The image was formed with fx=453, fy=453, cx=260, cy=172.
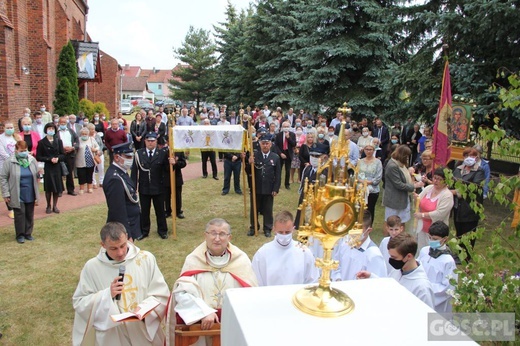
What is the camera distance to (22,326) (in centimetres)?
583

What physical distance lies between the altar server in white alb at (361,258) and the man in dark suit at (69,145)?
924 cm

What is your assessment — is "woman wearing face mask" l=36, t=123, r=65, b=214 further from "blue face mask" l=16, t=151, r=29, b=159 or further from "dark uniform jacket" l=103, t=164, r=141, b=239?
"dark uniform jacket" l=103, t=164, r=141, b=239

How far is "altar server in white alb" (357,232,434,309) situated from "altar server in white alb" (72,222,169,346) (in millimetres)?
2000

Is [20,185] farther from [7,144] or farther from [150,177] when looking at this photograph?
[7,144]

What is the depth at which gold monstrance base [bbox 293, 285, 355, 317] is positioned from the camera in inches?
92.2

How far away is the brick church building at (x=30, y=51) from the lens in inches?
648

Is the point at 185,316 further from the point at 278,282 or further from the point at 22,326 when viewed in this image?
the point at 22,326

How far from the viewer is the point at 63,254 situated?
8.37 m

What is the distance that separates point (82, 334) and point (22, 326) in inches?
83.3

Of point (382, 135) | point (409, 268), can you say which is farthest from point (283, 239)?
point (382, 135)

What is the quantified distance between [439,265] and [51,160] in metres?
8.77

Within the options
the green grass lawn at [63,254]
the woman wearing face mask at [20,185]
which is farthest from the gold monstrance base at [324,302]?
the woman wearing face mask at [20,185]

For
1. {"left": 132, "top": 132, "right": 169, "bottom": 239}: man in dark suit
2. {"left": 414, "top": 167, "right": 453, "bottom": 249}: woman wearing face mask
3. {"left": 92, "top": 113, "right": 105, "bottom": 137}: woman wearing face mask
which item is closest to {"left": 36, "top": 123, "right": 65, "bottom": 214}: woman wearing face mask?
{"left": 132, "top": 132, "right": 169, "bottom": 239}: man in dark suit

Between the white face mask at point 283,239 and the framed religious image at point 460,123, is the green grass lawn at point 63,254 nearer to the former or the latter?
the framed religious image at point 460,123
